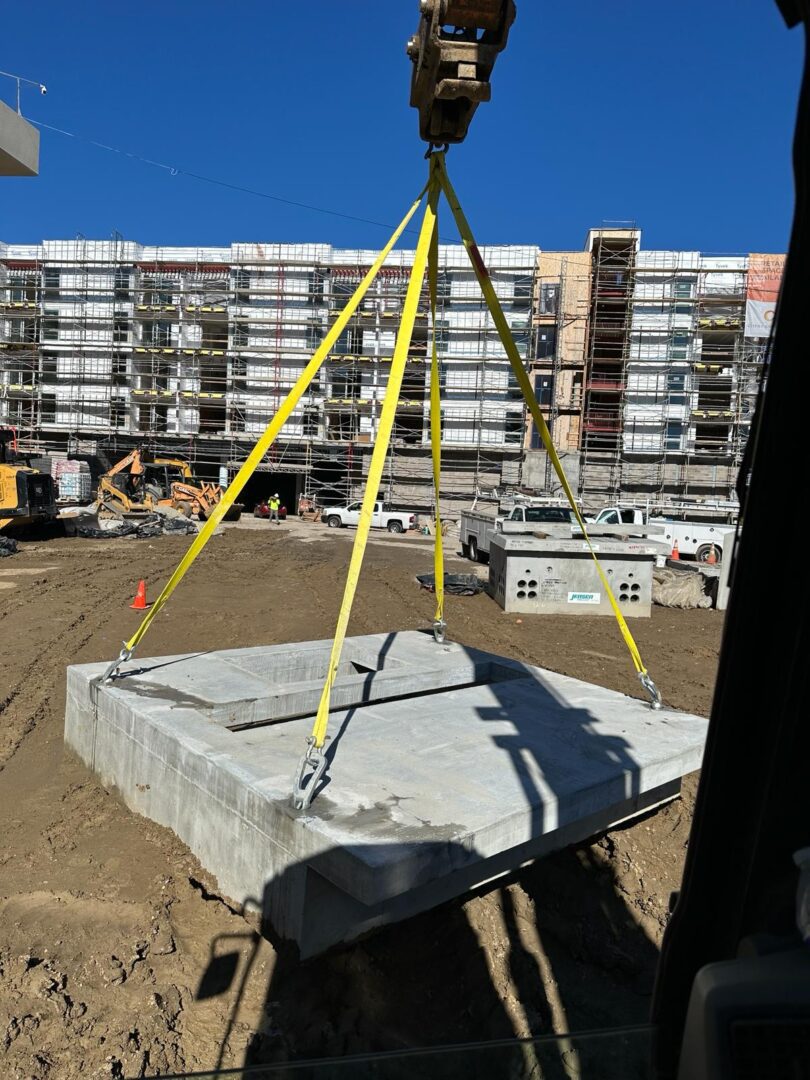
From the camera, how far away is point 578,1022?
341 centimetres

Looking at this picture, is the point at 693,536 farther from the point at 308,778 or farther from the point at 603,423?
the point at 308,778

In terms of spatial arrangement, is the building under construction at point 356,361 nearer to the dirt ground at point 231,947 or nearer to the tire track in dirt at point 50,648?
the tire track in dirt at point 50,648

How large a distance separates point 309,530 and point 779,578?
30.1 m

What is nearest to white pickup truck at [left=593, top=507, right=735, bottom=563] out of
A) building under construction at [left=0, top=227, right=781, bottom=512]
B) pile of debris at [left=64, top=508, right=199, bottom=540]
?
pile of debris at [left=64, top=508, right=199, bottom=540]

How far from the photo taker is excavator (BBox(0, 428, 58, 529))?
20.0m

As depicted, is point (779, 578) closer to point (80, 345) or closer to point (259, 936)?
point (259, 936)

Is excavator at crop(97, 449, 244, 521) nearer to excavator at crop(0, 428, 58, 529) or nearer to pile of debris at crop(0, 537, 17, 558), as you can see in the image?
excavator at crop(0, 428, 58, 529)

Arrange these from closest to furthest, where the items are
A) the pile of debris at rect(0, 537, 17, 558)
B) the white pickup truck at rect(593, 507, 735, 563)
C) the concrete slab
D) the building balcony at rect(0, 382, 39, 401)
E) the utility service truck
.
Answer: the concrete slab < the utility service truck < the pile of debris at rect(0, 537, 17, 558) < the white pickup truck at rect(593, 507, 735, 563) < the building balcony at rect(0, 382, 39, 401)

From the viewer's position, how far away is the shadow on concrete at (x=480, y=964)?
10.4ft

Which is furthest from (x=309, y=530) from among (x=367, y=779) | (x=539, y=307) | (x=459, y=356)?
(x=367, y=779)

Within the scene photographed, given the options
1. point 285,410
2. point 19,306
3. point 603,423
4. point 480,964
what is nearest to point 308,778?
point 480,964

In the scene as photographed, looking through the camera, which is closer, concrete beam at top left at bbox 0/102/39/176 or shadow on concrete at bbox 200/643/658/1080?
shadow on concrete at bbox 200/643/658/1080

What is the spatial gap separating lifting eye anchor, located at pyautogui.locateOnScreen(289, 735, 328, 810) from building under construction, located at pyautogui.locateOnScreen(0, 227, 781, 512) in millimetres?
33742

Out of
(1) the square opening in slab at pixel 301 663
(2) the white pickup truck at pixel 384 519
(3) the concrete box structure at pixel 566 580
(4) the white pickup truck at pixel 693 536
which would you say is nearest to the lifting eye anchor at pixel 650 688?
(1) the square opening in slab at pixel 301 663
